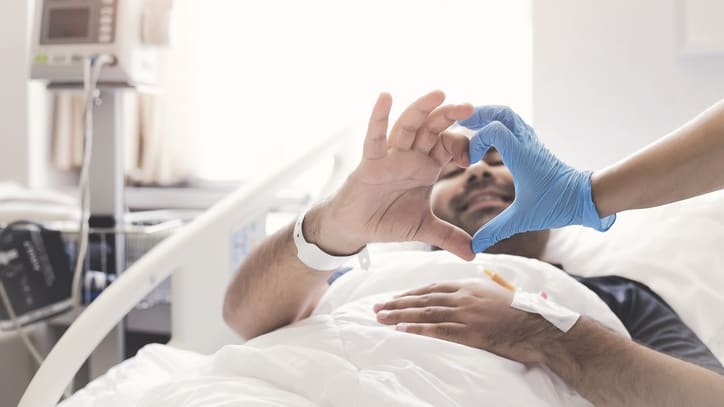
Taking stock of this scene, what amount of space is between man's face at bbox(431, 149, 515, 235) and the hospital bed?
0.17m

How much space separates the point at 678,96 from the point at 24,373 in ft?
6.26

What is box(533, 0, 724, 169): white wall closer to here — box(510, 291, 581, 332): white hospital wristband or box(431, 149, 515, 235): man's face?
box(431, 149, 515, 235): man's face

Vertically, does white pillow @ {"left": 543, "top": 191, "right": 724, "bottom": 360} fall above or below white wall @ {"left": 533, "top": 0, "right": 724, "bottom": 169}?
below

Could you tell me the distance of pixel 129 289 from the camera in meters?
0.99

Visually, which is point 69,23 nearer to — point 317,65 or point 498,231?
point 317,65

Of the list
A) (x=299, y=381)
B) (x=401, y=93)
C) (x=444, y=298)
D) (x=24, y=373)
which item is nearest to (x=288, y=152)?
(x=401, y=93)

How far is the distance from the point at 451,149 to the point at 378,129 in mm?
111

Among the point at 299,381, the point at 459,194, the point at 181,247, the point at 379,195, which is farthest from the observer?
the point at 459,194

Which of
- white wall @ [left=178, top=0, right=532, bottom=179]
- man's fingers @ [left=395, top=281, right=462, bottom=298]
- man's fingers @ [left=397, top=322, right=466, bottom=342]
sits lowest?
man's fingers @ [left=397, top=322, right=466, bottom=342]

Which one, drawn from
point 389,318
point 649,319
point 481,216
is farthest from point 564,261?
point 389,318

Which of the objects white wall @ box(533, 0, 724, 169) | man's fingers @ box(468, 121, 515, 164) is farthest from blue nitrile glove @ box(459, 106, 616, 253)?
white wall @ box(533, 0, 724, 169)

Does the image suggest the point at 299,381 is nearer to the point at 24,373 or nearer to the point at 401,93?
the point at 24,373

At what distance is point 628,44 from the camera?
5.75ft

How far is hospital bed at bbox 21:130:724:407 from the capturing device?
116cm
